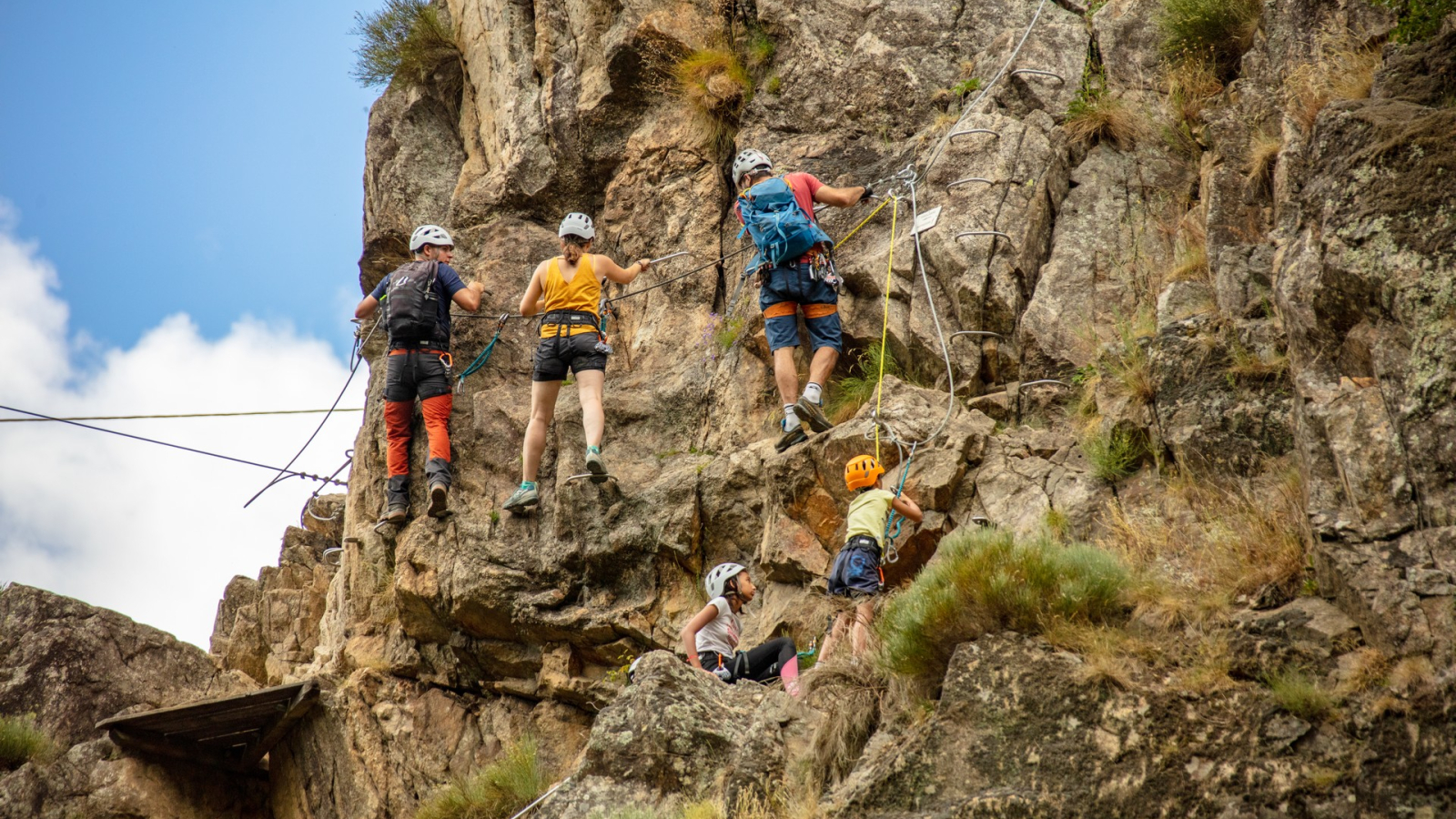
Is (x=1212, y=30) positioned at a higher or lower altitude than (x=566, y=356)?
higher

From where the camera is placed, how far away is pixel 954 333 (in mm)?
10492

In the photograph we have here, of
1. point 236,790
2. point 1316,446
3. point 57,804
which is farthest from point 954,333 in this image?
point 57,804

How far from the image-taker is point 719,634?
9.53 metres

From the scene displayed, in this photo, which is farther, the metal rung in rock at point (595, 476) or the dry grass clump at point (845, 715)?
the metal rung in rock at point (595, 476)

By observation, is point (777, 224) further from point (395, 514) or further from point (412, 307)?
point (395, 514)

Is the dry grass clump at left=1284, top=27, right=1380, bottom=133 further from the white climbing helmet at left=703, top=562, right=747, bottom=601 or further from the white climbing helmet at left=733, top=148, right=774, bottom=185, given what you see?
the white climbing helmet at left=703, top=562, right=747, bottom=601

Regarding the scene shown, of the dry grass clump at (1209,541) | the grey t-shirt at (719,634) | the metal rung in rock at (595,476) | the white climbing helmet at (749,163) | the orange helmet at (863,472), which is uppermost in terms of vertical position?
the white climbing helmet at (749,163)

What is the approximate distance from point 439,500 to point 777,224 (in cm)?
409

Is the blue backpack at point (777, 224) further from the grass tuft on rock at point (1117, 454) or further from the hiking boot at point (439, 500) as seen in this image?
Answer: the hiking boot at point (439, 500)

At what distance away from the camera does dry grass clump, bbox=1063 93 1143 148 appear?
11367mm

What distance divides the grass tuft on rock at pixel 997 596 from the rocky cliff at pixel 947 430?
0.16 meters

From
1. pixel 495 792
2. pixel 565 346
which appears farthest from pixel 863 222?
pixel 495 792

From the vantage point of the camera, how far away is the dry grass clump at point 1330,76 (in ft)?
26.7

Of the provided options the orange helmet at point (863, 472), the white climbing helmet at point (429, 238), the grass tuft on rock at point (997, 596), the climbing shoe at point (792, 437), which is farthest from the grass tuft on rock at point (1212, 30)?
the white climbing helmet at point (429, 238)
